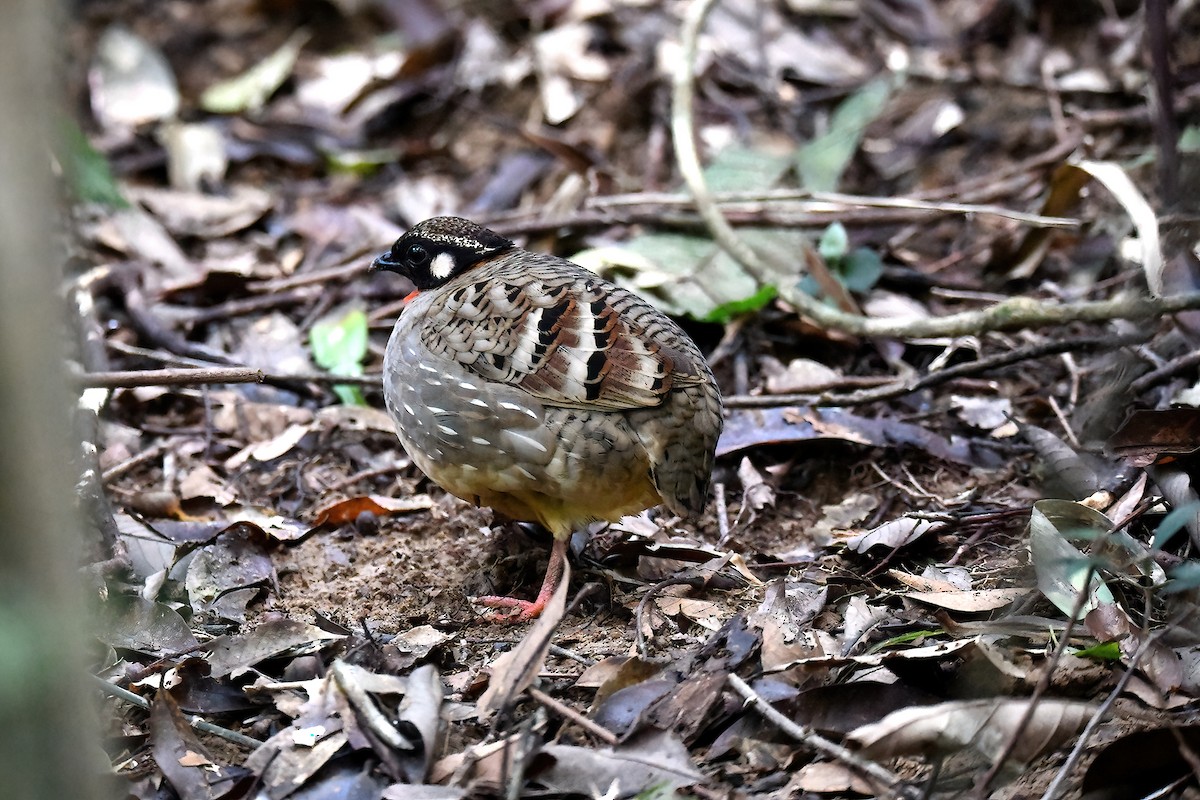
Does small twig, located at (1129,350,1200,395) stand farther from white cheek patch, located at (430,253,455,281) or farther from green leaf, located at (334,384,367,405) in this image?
green leaf, located at (334,384,367,405)

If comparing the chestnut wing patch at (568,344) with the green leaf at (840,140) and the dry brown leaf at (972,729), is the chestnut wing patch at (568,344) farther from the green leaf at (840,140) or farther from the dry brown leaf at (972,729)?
the green leaf at (840,140)

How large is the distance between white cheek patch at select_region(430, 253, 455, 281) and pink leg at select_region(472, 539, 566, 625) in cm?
131

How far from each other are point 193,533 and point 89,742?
8.77 ft

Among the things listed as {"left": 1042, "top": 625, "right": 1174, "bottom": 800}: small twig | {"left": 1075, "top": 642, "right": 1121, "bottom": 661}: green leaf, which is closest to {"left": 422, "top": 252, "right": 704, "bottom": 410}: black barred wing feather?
{"left": 1075, "top": 642, "right": 1121, "bottom": 661}: green leaf

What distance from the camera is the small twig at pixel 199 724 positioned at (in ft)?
10.7

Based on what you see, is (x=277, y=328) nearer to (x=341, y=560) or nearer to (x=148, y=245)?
(x=148, y=245)

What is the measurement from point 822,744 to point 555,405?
1.47 m

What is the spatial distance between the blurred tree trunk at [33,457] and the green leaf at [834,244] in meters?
4.36

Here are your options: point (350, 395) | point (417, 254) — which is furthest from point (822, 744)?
point (350, 395)

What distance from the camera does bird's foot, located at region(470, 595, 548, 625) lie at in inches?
161

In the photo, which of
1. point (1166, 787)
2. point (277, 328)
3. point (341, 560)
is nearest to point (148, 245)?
point (277, 328)

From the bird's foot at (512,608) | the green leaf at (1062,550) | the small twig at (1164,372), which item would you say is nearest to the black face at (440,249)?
the bird's foot at (512,608)

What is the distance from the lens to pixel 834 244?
584cm

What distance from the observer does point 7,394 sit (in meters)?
1.85
